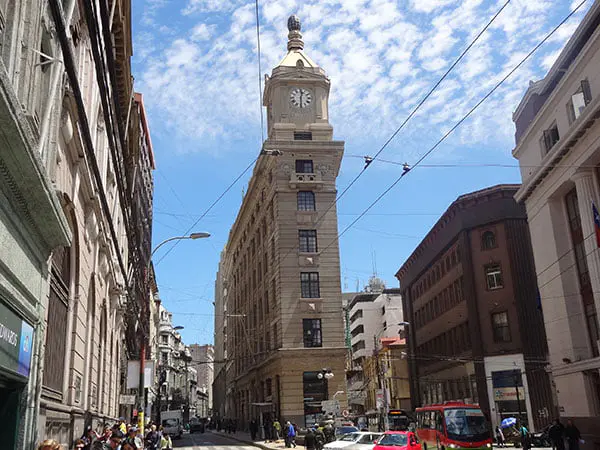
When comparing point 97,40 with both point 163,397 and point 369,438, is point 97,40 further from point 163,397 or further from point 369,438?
point 163,397

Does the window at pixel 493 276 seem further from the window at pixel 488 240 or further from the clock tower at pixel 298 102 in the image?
the clock tower at pixel 298 102

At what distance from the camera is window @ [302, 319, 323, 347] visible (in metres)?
52.2

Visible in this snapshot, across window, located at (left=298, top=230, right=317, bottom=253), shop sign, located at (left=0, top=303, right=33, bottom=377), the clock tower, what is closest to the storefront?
shop sign, located at (left=0, top=303, right=33, bottom=377)

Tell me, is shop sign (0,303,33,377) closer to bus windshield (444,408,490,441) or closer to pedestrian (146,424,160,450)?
pedestrian (146,424,160,450)

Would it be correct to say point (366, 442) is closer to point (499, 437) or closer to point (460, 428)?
point (460, 428)

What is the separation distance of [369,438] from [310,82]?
4006cm

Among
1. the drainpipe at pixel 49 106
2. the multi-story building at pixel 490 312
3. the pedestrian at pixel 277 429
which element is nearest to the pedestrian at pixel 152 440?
the drainpipe at pixel 49 106

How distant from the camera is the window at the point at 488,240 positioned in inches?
2088

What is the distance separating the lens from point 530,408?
4681 centimetres

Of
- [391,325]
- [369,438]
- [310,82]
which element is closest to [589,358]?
[369,438]

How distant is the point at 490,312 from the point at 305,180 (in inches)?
732

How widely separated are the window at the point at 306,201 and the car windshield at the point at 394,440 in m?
30.7

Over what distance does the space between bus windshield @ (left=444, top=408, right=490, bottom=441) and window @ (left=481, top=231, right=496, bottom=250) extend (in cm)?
2561

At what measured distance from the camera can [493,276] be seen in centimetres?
5259
